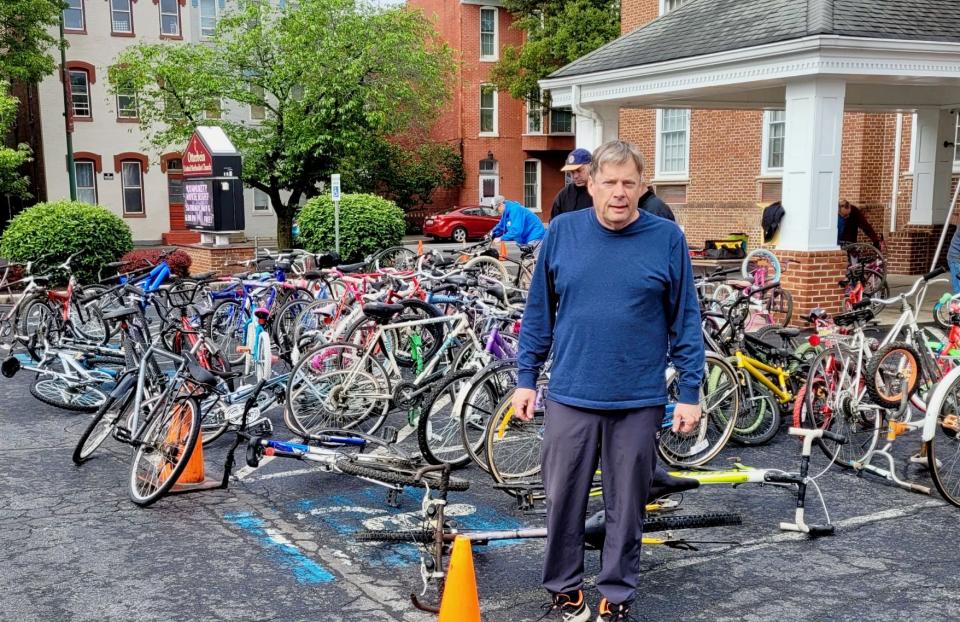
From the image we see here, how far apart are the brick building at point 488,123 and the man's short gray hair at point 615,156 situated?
3716 cm

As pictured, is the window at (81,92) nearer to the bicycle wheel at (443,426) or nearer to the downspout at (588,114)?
the downspout at (588,114)

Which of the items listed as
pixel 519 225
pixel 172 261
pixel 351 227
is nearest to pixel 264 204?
pixel 172 261

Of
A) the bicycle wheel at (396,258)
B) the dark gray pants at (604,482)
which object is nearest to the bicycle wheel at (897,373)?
the dark gray pants at (604,482)

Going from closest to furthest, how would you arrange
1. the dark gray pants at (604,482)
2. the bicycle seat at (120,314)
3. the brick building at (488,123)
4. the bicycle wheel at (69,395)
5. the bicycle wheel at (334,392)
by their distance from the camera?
the dark gray pants at (604,482) → the bicycle wheel at (334,392) → the bicycle seat at (120,314) → the bicycle wheel at (69,395) → the brick building at (488,123)

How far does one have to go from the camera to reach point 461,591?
3.77m

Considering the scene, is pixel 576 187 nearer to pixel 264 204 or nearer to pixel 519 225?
pixel 519 225

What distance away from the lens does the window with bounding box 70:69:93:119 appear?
108ft

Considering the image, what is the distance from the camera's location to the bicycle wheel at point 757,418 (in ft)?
22.9

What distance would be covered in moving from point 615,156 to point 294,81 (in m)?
23.1

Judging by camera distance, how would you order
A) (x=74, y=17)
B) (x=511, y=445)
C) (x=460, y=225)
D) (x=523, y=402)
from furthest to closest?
(x=460, y=225), (x=74, y=17), (x=511, y=445), (x=523, y=402)

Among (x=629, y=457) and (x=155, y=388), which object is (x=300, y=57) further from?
(x=629, y=457)

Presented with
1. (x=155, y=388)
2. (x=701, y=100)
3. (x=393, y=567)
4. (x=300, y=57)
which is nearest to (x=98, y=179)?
(x=300, y=57)

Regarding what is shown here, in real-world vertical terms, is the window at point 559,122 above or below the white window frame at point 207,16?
below

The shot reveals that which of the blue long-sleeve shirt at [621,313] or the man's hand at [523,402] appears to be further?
the man's hand at [523,402]
